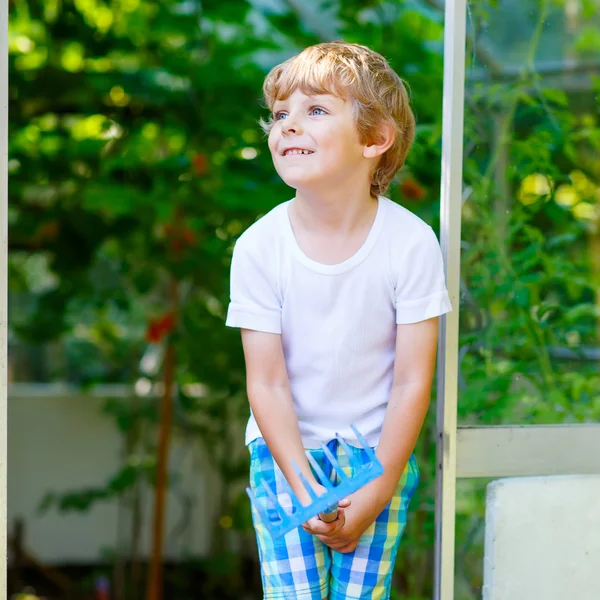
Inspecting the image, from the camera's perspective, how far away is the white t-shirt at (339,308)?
1.25 meters

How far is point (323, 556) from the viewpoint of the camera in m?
1.28

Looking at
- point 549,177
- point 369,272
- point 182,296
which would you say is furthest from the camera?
point 182,296

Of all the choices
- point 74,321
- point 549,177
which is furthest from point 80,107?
point 549,177

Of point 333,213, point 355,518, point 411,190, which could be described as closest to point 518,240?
point 411,190

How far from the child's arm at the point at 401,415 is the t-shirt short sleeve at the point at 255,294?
196 millimetres

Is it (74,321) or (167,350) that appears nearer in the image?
(167,350)

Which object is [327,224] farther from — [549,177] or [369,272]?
[549,177]

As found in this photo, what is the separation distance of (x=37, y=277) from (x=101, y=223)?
962 millimetres

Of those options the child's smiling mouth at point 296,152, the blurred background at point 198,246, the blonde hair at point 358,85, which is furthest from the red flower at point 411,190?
the child's smiling mouth at point 296,152

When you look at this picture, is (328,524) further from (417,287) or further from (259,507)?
(417,287)

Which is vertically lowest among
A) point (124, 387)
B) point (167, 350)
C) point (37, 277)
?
point (124, 387)

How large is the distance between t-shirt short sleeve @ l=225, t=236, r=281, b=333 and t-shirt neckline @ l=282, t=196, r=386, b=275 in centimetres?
4

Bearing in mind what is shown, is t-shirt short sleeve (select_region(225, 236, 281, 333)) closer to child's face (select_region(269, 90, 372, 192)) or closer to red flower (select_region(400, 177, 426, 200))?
child's face (select_region(269, 90, 372, 192))

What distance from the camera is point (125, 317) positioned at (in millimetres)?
3605
